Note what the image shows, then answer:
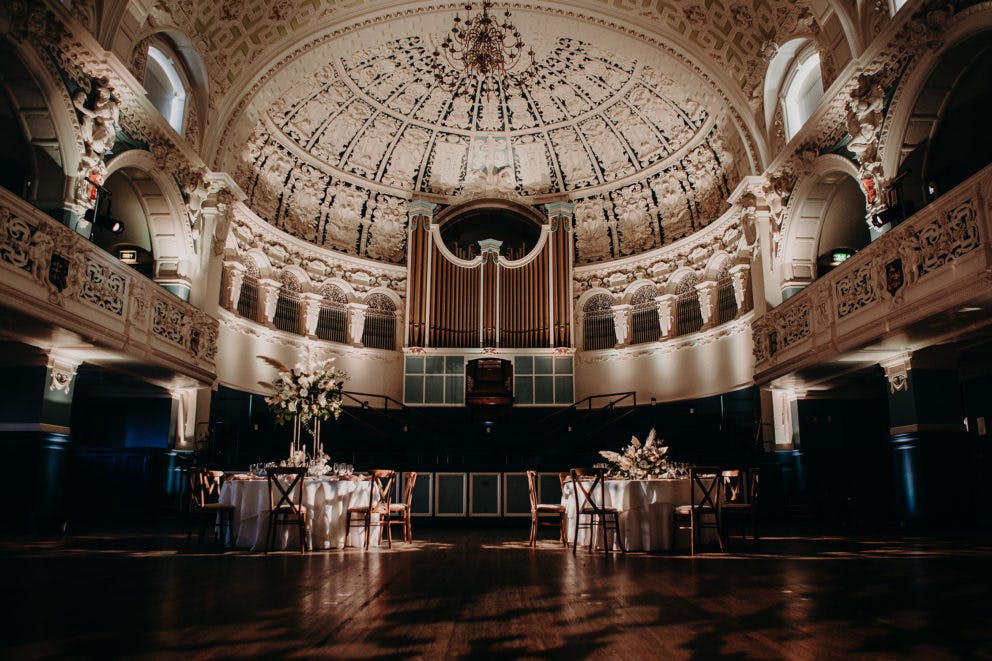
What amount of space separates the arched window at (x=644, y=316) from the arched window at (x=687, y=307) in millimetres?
558

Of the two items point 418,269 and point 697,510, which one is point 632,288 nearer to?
point 418,269

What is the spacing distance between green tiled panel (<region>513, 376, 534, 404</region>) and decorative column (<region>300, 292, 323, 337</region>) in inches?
199

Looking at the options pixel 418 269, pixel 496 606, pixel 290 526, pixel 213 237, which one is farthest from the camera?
pixel 418 269

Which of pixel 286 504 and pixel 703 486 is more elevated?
pixel 703 486

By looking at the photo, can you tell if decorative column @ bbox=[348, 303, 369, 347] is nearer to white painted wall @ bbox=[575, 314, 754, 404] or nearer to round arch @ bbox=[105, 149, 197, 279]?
round arch @ bbox=[105, 149, 197, 279]

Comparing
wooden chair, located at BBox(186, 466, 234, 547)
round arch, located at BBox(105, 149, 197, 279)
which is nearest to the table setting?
wooden chair, located at BBox(186, 466, 234, 547)

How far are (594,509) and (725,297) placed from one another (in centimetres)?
910

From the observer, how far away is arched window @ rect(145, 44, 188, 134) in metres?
11.8

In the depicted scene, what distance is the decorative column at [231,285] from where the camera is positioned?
47.7ft

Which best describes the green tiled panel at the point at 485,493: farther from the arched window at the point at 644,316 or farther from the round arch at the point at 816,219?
the round arch at the point at 816,219

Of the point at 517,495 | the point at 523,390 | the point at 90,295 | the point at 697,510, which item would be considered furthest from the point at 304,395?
the point at 523,390

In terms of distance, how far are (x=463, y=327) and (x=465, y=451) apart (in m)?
4.06

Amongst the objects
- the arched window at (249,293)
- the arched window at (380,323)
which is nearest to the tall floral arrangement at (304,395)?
the arched window at (249,293)

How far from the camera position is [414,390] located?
16.9m
